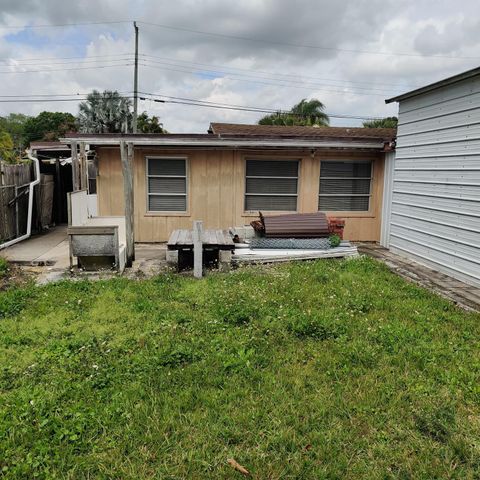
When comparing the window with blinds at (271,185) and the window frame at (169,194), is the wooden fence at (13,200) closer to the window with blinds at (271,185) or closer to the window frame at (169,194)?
the window frame at (169,194)

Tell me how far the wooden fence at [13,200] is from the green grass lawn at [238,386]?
4.11m

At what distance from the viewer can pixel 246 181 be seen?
9.71 metres

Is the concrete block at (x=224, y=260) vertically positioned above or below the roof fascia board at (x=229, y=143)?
below

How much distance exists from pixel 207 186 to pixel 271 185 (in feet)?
4.95

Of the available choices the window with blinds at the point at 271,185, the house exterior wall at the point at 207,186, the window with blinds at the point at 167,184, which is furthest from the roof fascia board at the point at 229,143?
the window with blinds at the point at 271,185

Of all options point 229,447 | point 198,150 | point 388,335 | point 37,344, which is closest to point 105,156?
point 198,150

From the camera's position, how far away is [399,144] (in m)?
8.62

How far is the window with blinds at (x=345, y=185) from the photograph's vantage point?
9.88 m

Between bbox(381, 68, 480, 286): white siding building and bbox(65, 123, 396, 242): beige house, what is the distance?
3.62 ft

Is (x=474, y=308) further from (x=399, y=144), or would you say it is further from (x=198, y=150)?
(x=198, y=150)

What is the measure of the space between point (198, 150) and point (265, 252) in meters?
3.09

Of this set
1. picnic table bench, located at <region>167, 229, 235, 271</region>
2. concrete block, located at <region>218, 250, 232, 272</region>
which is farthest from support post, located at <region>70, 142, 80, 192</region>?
concrete block, located at <region>218, 250, 232, 272</region>

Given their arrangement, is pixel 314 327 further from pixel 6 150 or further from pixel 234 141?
pixel 6 150

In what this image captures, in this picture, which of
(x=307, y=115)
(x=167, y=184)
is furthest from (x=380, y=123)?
(x=167, y=184)
